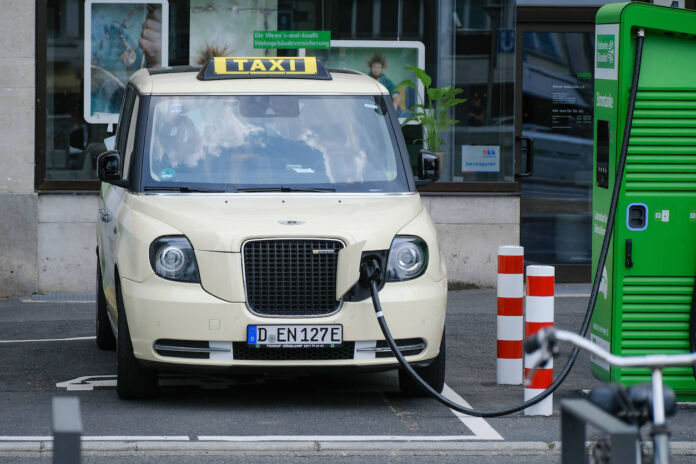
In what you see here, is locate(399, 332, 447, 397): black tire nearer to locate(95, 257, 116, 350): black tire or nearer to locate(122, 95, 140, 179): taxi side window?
locate(122, 95, 140, 179): taxi side window

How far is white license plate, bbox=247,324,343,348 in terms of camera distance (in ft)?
24.5

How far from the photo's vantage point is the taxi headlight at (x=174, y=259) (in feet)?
24.7

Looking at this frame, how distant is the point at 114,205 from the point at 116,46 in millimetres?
5405

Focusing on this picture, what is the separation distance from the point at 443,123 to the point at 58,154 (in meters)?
3.93

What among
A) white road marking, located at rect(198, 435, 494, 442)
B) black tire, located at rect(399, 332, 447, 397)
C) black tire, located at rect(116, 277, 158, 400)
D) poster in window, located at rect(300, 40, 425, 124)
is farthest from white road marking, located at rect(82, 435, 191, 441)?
poster in window, located at rect(300, 40, 425, 124)

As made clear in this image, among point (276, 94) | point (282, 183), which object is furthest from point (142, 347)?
point (276, 94)

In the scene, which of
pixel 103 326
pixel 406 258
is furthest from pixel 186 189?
pixel 103 326

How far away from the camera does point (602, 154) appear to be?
8.12 m

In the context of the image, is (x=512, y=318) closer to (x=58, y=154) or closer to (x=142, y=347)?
(x=142, y=347)

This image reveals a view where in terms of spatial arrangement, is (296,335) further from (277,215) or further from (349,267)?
(277,215)

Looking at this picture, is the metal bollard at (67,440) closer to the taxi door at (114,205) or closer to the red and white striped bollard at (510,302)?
the taxi door at (114,205)

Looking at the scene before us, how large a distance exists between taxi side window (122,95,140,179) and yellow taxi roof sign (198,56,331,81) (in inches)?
18.9

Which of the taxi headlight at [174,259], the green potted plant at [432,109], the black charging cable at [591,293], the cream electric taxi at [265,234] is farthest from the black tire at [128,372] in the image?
the green potted plant at [432,109]

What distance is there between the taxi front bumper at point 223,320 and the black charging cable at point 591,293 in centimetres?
13
